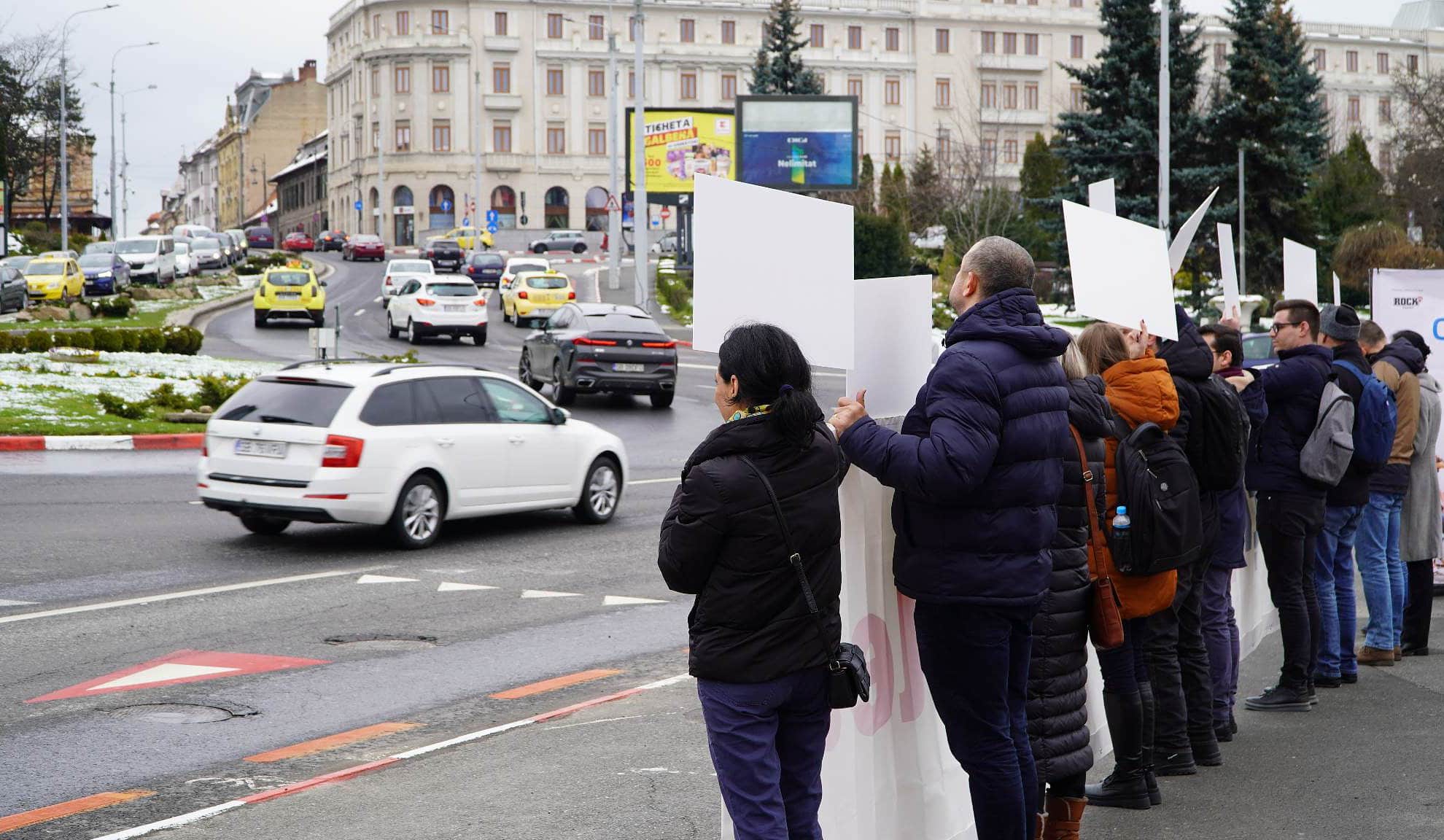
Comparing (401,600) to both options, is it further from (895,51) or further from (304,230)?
(304,230)

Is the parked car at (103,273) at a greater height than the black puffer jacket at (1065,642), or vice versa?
the parked car at (103,273)

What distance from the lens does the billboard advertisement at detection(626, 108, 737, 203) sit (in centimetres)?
5769

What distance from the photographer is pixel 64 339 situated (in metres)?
28.4

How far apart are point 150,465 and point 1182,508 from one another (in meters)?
14.7

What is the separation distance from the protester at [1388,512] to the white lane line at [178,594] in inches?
276

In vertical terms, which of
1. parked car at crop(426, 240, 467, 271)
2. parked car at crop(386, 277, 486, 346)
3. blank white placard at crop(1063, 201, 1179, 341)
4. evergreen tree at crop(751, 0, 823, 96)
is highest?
evergreen tree at crop(751, 0, 823, 96)

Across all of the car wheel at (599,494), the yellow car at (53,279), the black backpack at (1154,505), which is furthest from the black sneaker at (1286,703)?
the yellow car at (53,279)

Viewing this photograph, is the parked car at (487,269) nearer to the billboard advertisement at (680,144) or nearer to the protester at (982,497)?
the billboard advertisement at (680,144)

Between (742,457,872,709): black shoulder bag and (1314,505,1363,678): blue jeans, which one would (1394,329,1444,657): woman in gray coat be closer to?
(1314,505,1363,678): blue jeans

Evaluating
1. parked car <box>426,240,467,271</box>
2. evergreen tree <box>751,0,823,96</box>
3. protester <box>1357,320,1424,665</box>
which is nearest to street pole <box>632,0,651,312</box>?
evergreen tree <box>751,0,823,96</box>

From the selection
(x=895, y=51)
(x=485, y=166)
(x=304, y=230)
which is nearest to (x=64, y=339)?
(x=485, y=166)

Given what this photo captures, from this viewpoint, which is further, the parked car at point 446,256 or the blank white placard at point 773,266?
the parked car at point 446,256

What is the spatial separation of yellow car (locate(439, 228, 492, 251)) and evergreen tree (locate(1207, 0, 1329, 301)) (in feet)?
169

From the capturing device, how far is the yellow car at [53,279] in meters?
46.2
